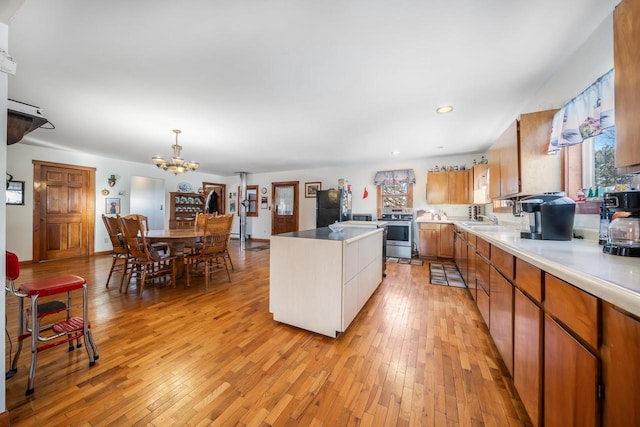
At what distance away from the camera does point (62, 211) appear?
4711mm

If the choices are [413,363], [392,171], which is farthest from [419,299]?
[392,171]

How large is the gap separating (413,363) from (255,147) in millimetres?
4165

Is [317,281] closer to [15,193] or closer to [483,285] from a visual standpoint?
[483,285]

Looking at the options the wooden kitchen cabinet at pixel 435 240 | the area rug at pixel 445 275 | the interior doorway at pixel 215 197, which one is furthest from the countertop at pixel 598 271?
the interior doorway at pixel 215 197

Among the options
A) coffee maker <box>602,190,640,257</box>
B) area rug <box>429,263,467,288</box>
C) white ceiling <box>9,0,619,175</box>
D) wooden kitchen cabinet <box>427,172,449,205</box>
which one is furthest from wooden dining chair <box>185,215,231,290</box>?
wooden kitchen cabinet <box>427,172,449,205</box>

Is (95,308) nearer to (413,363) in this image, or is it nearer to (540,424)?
(413,363)

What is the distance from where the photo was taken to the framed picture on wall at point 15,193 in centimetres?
414

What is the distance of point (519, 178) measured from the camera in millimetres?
1980

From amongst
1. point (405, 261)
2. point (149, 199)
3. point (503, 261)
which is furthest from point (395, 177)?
point (149, 199)

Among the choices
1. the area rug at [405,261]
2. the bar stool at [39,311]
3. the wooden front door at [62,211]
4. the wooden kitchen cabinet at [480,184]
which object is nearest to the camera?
the bar stool at [39,311]

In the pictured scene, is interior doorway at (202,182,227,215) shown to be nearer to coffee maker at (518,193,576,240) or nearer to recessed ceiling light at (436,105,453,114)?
recessed ceiling light at (436,105,453,114)

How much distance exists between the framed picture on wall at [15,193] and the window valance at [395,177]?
7252 mm

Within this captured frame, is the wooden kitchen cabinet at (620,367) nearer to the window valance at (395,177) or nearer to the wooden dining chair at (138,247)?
the wooden dining chair at (138,247)

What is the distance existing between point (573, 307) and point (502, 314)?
2.87ft
